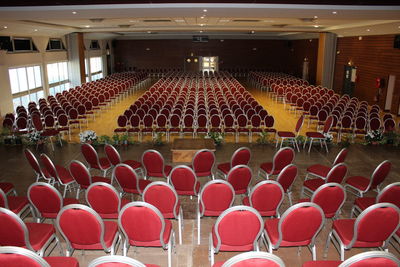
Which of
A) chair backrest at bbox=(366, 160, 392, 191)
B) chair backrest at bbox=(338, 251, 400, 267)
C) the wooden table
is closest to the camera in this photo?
chair backrest at bbox=(338, 251, 400, 267)

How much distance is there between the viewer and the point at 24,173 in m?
8.64

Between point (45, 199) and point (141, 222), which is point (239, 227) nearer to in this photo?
point (141, 222)

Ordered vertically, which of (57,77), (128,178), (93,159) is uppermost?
→ (57,77)

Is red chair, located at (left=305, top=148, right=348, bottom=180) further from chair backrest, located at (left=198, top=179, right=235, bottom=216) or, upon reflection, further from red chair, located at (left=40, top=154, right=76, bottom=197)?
red chair, located at (left=40, top=154, right=76, bottom=197)

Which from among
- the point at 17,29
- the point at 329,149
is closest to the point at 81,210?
the point at 329,149

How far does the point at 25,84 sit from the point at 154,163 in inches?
675

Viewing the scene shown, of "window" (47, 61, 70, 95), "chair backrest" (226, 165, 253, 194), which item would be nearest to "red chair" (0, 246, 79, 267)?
"chair backrest" (226, 165, 253, 194)

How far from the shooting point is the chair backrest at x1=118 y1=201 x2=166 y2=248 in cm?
396

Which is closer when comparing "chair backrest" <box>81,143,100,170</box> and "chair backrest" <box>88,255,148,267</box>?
"chair backrest" <box>88,255,148,267</box>

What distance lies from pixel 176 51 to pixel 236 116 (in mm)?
30649

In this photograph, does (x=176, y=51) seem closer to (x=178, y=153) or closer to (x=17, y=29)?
(x=17, y=29)

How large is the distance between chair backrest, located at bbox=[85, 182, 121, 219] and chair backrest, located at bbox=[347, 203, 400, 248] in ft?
10.5

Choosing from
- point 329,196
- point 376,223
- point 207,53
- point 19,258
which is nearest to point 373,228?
point 376,223

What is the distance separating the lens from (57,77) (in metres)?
25.3
